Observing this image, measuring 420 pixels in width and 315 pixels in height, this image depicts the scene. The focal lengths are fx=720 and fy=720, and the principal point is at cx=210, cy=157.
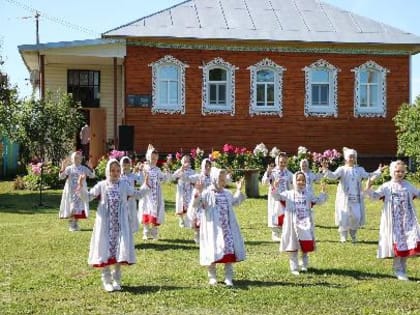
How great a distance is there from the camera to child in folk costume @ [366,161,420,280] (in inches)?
362

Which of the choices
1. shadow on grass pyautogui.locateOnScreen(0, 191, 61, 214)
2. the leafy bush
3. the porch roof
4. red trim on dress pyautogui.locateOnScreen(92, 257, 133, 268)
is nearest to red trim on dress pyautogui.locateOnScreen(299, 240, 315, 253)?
red trim on dress pyautogui.locateOnScreen(92, 257, 133, 268)

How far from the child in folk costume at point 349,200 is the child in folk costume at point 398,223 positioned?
273 cm

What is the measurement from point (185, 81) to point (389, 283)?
55.4 ft

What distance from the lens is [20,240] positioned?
1248 cm

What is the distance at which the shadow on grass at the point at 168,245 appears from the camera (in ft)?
38.3

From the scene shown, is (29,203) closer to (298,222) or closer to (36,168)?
(36,168)

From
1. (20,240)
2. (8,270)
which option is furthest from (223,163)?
(8,270)

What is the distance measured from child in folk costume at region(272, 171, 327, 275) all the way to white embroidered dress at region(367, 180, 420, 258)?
34.8 inches

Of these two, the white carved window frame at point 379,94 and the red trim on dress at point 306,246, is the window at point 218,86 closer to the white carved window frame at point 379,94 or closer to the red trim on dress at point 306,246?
the white carved window frame at point 379,94

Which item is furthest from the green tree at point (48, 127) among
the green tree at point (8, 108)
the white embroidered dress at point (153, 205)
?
the white embroidered dress at point (153, 205)

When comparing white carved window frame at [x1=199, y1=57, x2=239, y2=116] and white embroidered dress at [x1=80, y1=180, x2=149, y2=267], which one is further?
white carved window frame at [x1=199, y1=57, x2=239, y2=116]

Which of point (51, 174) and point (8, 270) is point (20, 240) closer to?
point (8, 270)

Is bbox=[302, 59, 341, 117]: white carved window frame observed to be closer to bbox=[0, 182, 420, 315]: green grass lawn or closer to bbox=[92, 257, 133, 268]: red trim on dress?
bbox=[0, 182, 420, 315]: green grass lawn

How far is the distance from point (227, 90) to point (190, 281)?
55.3 ft
